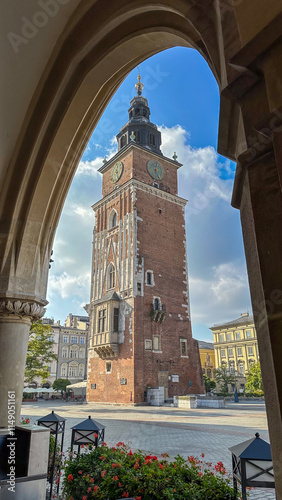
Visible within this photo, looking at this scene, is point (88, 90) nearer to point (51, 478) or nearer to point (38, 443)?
point (38, 443)

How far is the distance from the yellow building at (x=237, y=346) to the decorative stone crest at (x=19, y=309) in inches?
1748

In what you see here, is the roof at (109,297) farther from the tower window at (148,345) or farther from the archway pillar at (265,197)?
the archway pillar at (265,197)

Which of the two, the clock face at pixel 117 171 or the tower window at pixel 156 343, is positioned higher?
the clock face at pixel 117 171

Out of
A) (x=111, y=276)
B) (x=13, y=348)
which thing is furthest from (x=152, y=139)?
(x=13, y=348)

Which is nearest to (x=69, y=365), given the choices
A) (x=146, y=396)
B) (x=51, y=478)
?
(x=146, y=396)

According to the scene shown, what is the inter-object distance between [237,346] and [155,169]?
97.6 ft

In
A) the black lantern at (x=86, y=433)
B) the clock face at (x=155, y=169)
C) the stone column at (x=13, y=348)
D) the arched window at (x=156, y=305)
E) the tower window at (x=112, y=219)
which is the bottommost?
the black lantern at (x=86, y=433)

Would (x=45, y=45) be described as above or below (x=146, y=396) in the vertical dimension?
above

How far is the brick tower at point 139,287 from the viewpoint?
2698 centimetres

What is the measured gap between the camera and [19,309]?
3.99 m

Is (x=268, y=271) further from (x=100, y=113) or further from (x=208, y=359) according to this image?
(x=208, y=359)

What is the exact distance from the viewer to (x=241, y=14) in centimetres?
151

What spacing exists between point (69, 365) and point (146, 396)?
3706 cm

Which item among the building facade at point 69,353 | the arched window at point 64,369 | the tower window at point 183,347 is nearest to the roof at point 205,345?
the building facade at point 69,353
